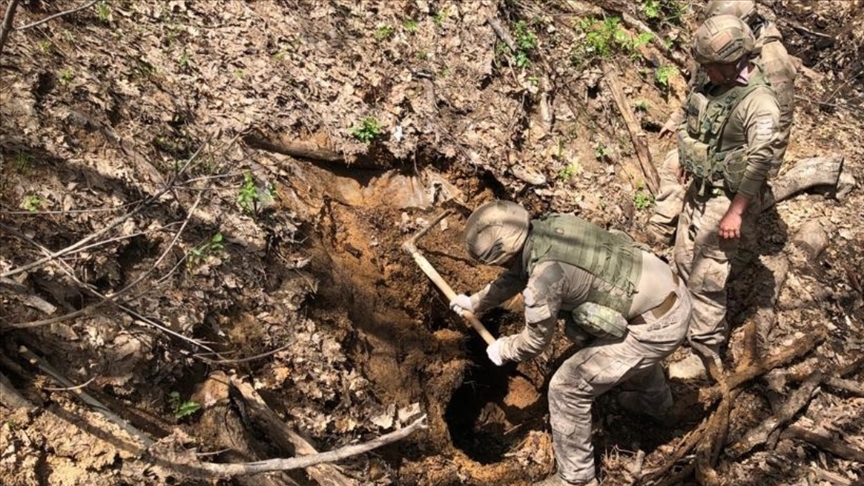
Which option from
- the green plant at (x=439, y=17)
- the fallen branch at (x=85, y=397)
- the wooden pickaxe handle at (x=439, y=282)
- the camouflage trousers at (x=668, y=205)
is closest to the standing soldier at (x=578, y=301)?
the wooden pickaxe handle at (x=439, y=282)

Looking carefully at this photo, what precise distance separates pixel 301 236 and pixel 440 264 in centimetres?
125

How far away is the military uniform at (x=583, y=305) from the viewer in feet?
12.8

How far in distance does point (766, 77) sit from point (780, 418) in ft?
8.65

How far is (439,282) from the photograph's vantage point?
475 cm

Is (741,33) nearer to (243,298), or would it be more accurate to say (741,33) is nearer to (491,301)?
→ (491,301)

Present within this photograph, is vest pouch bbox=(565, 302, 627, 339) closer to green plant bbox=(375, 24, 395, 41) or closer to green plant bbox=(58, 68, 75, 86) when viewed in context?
green plant bbox=(375, 24, 395, 41)

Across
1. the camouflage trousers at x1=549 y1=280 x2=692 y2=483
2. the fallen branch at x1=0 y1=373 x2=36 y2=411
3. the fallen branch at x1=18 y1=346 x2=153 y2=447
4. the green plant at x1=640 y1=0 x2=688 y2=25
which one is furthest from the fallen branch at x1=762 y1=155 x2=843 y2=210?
the fallen branch at x1=0 y1=373 x2=36 y2=411

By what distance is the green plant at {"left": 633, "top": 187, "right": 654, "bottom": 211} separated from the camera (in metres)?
6.09

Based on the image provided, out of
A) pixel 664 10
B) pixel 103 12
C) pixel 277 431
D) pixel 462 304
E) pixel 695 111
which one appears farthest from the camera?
pixel 664 10

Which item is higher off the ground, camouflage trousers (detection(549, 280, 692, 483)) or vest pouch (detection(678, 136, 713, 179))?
vest pouch (detection(678, 136, 713, 179))

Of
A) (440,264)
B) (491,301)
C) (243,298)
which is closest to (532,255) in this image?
(491,301)

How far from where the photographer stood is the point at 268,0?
543 cm

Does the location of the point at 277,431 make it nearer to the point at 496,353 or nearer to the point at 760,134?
the point at 496,353

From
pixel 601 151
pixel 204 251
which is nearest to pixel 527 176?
pixel 601 151
